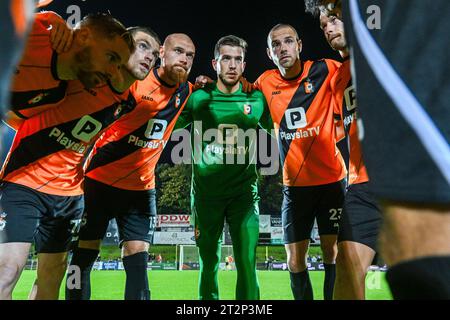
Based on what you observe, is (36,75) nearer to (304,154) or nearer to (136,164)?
(136,164)

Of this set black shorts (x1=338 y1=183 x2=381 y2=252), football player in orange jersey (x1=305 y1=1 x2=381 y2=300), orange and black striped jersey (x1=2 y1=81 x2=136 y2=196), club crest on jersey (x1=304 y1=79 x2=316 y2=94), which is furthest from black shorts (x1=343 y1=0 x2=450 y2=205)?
club crest on jersey (x1=304 y1=79 x2=316 y2=94)

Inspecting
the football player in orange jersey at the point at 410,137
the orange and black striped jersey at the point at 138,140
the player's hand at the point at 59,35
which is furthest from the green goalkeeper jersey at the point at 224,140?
the football player in orange jersey at the point at 410,137

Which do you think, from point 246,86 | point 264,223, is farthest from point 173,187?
point 246,86

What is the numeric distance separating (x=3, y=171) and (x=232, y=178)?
1.42m

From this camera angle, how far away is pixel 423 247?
1.65 ft

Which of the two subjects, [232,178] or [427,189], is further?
[232,178]

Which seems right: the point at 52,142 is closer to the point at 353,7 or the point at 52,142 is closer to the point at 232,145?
the point at 232,145

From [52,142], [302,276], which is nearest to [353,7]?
[52,142]

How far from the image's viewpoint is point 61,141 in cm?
269

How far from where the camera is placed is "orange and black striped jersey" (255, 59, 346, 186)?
301 centimetres

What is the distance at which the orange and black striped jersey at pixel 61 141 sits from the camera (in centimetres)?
260

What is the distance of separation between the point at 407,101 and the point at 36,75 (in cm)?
240

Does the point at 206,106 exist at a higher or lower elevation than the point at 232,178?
higher

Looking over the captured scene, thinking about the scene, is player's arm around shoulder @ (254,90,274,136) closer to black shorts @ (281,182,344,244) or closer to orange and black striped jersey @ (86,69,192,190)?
black shorts @ (281,182,344,244)
